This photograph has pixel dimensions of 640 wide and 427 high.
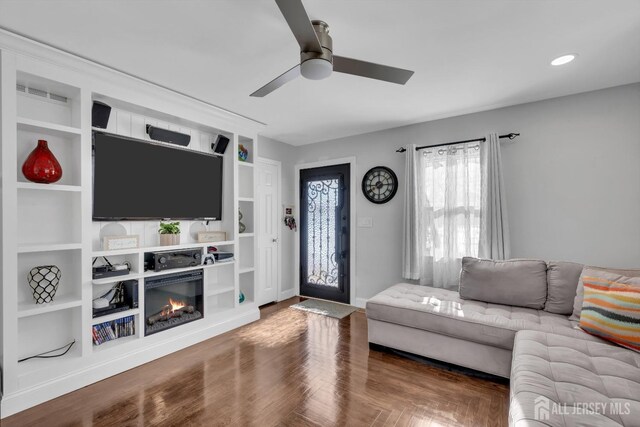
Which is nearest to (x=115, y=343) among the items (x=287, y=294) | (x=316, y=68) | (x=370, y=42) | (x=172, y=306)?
(x=172, y=306)

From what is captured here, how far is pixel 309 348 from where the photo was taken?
292 cm

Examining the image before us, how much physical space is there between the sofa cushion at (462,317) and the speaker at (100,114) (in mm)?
2897

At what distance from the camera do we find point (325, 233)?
459 centimetres

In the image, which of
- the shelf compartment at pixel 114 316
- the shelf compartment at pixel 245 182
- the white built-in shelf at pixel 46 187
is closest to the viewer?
the white built-in shelf at pixel 46 187

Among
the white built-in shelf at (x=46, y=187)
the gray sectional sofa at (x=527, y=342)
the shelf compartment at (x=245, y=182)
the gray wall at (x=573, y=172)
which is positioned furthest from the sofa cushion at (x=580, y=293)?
the white built-in shelf at (x=46, y=187)

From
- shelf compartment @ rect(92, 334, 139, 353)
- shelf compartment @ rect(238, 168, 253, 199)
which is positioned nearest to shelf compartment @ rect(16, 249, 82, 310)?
shelf compartment @ rect(92, 334, 139, 353)

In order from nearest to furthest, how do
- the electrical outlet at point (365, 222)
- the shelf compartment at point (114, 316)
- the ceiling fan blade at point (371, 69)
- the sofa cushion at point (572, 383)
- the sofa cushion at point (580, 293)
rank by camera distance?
1. the sofa cushion at point (572, 383)
2. the ceiling fan blade at point (371, 69)
3. the sofa cushion at point (580, 293)
4. the shelf compartment at point (114, 316)
5. the electrical outlet at point (365, 222)

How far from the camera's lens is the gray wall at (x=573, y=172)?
104 inches

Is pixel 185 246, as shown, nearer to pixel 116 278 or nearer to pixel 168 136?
pixel 116 278

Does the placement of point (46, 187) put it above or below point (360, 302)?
Result: above

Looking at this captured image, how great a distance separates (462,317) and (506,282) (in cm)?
63

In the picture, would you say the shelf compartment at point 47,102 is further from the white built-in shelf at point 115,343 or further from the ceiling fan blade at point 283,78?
the white built-in shelf at point 115,343

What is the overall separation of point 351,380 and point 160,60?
9.56ft

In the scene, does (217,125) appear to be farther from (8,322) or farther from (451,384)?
(451,384)
